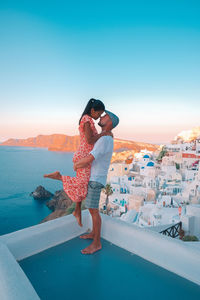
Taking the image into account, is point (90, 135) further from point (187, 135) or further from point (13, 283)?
point (187, 135)

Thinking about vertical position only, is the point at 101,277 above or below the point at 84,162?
below

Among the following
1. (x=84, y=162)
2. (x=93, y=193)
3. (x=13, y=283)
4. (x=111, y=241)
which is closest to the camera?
(x=13, y=283)

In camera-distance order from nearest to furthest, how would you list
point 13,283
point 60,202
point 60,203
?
point 13,283 → point 60,203 → point 60,202

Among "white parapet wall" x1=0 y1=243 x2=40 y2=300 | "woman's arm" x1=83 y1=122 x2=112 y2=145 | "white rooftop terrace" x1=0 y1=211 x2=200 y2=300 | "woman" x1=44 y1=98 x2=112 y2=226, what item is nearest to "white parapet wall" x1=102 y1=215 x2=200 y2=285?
"white rooftop terrace" x1=0 y1=211 x2=200 y2=300

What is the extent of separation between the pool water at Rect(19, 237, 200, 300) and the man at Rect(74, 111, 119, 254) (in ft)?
0.55

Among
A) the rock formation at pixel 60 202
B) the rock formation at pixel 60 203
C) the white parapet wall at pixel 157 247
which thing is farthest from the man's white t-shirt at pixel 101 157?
the rock formation at pixel 60 202

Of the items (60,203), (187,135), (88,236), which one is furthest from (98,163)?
(187,135)

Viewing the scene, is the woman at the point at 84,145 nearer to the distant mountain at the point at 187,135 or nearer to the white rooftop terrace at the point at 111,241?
the white rooftop terrace at the point at 111,241

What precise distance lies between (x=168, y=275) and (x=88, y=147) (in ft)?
3.64

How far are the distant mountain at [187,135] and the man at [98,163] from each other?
37.5 metres

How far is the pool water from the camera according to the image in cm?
131

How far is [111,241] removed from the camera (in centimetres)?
192

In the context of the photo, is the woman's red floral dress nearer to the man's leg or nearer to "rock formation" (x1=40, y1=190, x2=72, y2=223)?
the man's leg

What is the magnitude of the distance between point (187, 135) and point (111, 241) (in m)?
39.5
